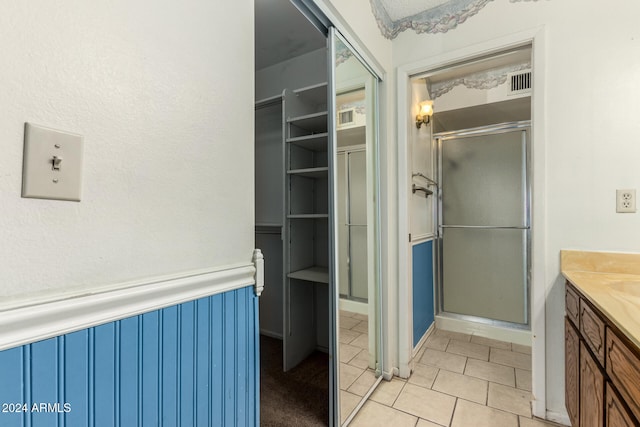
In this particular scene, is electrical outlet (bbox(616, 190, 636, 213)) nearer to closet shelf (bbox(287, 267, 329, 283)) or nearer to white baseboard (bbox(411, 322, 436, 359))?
white baseboard (bbox(411, 322, 436, 359))

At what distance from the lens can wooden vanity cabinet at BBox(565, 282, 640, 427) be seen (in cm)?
79

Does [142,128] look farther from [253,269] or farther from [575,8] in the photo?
[575,8]

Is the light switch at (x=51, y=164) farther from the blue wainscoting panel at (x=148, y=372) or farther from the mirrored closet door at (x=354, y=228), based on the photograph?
the mirrored closet door at (x=354, y=228)

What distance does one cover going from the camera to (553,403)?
1.61 meters

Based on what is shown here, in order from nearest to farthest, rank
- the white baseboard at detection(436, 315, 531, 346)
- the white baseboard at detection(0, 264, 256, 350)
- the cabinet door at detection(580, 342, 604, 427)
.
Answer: the white baseboard at detection(0, 264, 256, 350) < the cabinet door at detection(580, 342, 604, 427) < the white baseboard at detection(436, 315, 531, 346)

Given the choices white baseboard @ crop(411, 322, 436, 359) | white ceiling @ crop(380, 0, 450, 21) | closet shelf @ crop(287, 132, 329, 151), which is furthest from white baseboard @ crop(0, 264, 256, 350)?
white ceiling @ crop(380, 0, 450, 21)

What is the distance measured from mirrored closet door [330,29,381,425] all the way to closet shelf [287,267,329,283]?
28 cm

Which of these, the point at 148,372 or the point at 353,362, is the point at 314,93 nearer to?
the point at 353,362

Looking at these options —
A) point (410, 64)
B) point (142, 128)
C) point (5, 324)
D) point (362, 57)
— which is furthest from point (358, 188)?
point (5, 324)

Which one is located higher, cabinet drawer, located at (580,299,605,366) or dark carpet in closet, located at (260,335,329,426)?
cabinet drawer, located at (580,299,605,366)

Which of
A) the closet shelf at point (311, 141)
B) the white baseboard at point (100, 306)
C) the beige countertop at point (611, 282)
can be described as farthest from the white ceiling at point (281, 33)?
the beige countertop at point (611, 282)

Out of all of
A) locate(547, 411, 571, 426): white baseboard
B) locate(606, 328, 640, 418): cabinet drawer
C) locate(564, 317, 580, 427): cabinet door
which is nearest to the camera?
locate(606, 328, 640, 418): cabinet drawer

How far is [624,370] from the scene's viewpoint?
0.81 metres

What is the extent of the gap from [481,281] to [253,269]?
2.71 meters
